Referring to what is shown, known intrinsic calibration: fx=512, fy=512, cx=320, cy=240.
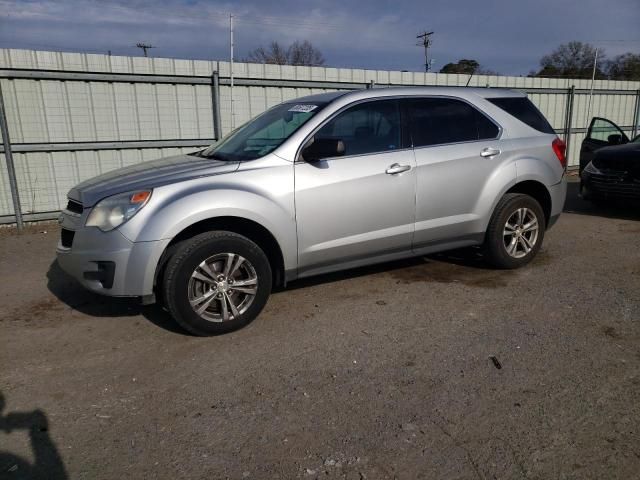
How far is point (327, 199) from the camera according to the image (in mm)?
4137

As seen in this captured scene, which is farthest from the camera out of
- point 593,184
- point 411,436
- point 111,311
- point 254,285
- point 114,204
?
point 593,184

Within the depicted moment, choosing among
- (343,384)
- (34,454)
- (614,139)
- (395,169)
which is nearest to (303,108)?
(395,169)

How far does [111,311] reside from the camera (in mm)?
4504

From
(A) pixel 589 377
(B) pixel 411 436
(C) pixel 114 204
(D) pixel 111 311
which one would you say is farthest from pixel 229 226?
(A) pixel 589 377

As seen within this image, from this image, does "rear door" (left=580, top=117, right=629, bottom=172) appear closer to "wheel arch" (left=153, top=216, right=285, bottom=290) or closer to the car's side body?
the car's side body

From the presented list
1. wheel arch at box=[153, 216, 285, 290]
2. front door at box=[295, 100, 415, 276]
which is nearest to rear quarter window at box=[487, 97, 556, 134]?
front door at box=[295, 100, 415, 276]

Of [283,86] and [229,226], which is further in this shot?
[283,86]

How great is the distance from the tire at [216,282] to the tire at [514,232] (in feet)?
7.99

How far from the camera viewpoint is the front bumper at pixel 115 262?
3588 mm

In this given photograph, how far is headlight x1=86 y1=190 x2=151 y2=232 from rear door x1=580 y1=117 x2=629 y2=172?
323 inches

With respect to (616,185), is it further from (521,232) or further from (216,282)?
(216,282)

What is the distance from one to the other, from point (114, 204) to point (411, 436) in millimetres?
2550

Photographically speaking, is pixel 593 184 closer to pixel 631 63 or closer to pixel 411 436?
pixel 411 436

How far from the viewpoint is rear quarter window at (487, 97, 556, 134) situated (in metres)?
5.26
